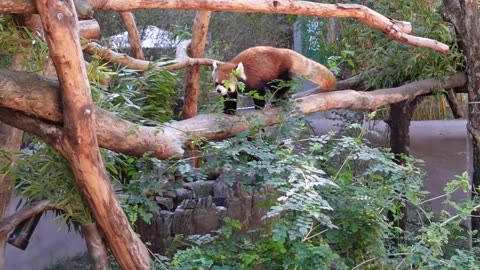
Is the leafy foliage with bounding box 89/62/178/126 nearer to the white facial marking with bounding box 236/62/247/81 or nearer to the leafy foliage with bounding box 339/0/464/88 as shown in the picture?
the white facial marking with bounding box 236/62/247/81

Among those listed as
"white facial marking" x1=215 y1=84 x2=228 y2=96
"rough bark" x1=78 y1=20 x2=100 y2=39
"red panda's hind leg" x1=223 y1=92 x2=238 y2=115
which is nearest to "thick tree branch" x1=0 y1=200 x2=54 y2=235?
"rough bark" x1=78 y1=20 x2=100 y2=39

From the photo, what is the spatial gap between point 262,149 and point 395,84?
2664 millimetres

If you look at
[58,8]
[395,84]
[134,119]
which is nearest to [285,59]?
[395,84]

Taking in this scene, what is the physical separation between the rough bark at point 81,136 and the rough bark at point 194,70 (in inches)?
88.7

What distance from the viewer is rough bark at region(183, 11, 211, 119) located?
202 inches

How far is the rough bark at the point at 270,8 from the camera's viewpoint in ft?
10.6

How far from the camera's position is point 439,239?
326cm

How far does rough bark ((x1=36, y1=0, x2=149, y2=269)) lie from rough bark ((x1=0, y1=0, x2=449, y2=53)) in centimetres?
18

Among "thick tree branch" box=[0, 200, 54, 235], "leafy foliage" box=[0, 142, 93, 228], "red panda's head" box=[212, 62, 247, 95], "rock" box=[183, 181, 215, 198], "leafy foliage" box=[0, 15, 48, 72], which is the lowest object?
"rock" box=[183, 181, 215, 198]

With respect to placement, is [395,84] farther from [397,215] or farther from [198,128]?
[198,128]

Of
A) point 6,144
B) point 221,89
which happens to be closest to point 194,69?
point 221,89

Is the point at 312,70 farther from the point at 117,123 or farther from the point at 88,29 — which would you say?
the point at 117,123

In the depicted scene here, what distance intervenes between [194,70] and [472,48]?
2.31m

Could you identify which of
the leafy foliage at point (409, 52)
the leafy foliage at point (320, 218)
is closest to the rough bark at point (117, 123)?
the leafy foliage at point (320, 218)
